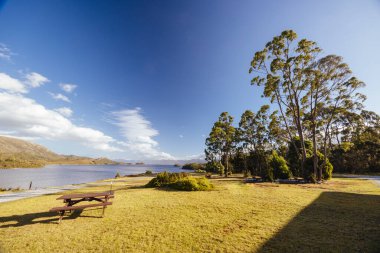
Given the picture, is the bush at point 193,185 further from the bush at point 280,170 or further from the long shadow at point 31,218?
the bush at point 280,170

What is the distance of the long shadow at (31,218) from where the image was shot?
6988mm

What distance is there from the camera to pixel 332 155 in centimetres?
4609

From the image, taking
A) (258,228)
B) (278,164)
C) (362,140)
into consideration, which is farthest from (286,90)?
(362,140)

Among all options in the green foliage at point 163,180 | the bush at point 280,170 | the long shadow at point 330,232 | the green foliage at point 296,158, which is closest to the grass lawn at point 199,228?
the long shadow at point 330,232

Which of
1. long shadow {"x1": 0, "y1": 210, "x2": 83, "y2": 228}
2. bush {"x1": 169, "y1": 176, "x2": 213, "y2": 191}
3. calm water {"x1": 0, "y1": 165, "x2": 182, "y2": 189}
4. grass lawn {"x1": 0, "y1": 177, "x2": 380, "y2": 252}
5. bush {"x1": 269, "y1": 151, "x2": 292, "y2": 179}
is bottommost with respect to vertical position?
calm water {"x1": 0, "y1": 165, "x2": 182, "y2": 189}

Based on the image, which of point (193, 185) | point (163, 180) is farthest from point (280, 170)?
point (163, 180)

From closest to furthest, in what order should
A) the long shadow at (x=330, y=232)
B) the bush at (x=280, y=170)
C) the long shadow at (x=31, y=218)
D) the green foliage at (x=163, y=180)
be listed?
1. the long shadow at (x=330, y=232)
2. the long shadow at (x=31, y=218)
3. the green foliage at (x=163, y=180)
4. the bush at (x=280, y=170)

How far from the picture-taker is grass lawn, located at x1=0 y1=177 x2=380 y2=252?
16.4ft

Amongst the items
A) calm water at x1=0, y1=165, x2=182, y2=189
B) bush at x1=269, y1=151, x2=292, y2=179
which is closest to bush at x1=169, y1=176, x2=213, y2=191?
bush at x1=269, y1=151, x2=292, y2=179

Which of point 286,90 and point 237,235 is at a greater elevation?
point 286,90

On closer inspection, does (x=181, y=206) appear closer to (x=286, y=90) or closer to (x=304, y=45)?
(x=286, y=90)

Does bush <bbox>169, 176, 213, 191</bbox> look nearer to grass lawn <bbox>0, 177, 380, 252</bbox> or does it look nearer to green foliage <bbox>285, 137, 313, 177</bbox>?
grass lawn <bbox>0, 177, 380, 252</bbox>

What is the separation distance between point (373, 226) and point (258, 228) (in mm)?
3987

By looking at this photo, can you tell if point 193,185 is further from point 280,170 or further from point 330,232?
point 280,170
